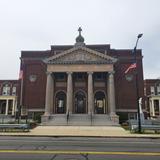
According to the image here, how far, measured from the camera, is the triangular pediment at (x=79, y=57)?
134 ft

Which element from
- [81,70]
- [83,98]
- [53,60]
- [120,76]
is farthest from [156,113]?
[53,60]

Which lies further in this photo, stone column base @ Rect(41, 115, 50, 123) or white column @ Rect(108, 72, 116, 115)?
white column @ Rect(108, 72, 116, 115)

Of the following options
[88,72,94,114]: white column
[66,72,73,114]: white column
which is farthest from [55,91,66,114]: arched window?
[88,72,94,114]: white column

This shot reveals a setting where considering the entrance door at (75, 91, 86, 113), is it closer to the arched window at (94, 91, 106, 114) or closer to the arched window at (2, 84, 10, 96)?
the arched window at (94, 91, 106, 114)

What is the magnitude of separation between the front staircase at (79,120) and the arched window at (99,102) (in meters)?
5.63

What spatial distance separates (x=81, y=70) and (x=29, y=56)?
45.2 feet

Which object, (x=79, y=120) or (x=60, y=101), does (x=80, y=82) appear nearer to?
(x=60, y=101)

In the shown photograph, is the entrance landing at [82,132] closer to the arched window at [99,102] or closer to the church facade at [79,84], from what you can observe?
→ the church facade at [79,84]

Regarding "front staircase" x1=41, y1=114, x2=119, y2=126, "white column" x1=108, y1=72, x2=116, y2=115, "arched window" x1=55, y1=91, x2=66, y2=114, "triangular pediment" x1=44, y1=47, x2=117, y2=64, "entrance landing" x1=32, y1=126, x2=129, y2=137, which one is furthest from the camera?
"arched window" x1=55, y1=91, x2=66, y2=114

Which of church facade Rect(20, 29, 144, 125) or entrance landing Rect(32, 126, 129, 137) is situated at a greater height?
church facade Rect(20, 29, 144, 125)

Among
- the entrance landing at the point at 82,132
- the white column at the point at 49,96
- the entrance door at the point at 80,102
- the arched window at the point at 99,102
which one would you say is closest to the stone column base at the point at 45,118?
the white column at the point at 49,96

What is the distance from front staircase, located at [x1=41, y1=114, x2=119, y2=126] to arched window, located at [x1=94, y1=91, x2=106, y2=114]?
5632 millimetres

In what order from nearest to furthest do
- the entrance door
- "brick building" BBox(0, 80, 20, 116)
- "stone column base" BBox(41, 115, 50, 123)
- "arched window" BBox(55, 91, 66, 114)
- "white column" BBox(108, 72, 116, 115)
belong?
"stone column base" BBox(41, 115, 50, 123) < "white column" BBox(108, 72, 116, 115) < the entrance door < "arched window" BBox(55, 91, 66, 114) < "brick building" BBox(0, 80, 20, 116)

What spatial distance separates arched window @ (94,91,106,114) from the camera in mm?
43156
